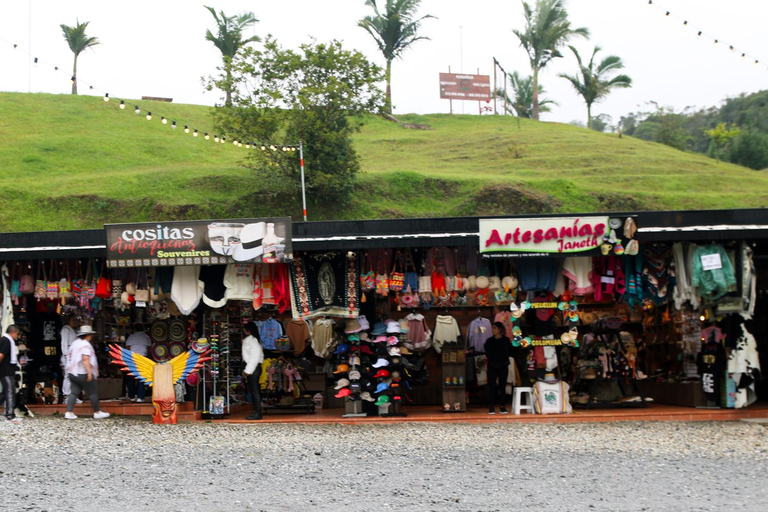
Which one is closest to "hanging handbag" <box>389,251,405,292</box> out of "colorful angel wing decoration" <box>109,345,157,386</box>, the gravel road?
the gravel road

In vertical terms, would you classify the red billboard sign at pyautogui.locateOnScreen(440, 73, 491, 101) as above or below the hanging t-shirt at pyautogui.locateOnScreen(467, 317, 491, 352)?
above

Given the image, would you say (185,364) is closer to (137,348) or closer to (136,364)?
(136,364)

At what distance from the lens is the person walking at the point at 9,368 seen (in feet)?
42.8

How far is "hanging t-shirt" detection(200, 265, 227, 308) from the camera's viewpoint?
1353 centimetres

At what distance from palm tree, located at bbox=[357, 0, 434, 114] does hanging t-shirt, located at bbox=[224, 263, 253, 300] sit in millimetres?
32848

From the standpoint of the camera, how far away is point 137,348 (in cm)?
1477

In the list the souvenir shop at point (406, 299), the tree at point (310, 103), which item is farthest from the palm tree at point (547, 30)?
the souvenir shop at point (406, 299)

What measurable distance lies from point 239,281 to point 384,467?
5.14 metres

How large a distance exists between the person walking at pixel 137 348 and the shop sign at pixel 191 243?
7.60 ft

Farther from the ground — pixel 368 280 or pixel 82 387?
pixel 368 280

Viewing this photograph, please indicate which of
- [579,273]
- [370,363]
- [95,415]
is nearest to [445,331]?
[370,363]

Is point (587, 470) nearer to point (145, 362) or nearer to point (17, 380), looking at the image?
point (145, 362)

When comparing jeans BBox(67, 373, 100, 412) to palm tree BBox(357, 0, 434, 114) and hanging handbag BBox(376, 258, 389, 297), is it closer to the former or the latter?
hanging handbag BBox(376, 258, 389, 297)

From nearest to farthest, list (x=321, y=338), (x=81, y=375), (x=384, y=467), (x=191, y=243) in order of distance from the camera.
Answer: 1. (x=384, y=467)
2. (x=191, y=243)
3. (x=81, y=375)
4. (x=321, y=338)
